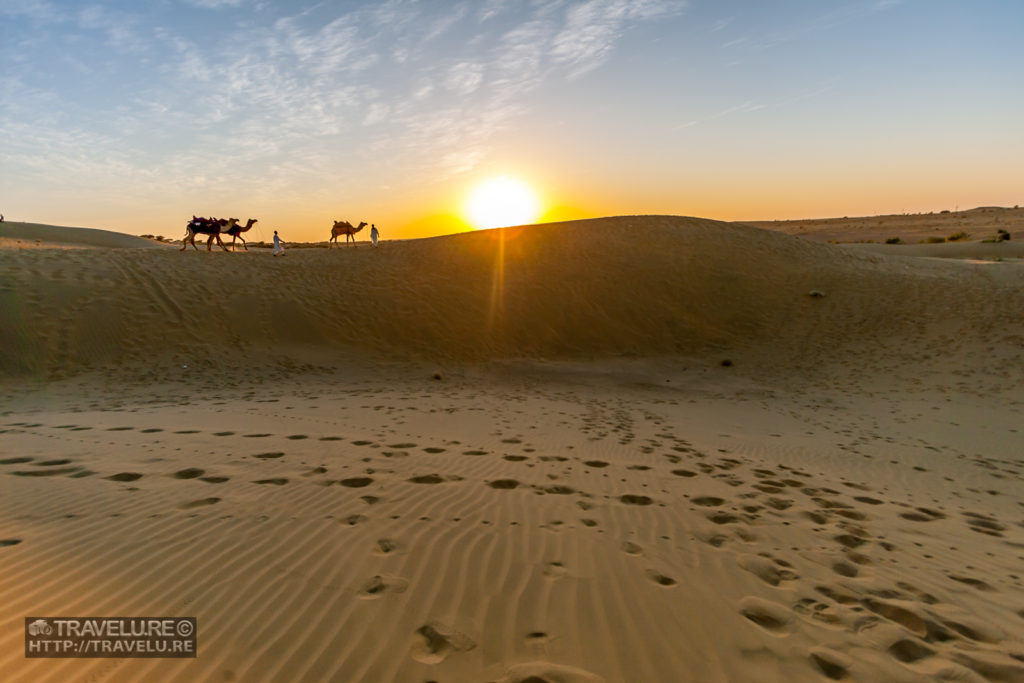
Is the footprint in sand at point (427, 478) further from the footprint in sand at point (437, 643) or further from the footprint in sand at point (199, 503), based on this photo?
the footprint in sand at point (437, 643)

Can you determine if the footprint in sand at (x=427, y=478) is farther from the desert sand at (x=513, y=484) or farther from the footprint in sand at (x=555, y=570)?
the footprint in sand at (x=555, y=570)

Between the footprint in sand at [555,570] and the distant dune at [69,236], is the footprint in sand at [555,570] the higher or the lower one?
the lower one

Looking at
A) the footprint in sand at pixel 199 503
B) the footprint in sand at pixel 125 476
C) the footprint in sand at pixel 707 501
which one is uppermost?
the footprint in sand at pixel 125 476

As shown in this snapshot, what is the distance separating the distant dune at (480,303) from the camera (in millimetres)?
14148

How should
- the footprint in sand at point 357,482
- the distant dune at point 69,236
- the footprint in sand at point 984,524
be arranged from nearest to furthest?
the footprint in sand at point 984,524, the footprint in sand at point 357,482, the distant dune at point 69,236

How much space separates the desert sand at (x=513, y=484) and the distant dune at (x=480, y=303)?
0.47ft

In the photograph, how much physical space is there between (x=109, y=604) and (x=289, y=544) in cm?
108

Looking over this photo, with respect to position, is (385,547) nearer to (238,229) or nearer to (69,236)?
(238,229)

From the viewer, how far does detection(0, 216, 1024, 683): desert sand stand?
9.26 ft

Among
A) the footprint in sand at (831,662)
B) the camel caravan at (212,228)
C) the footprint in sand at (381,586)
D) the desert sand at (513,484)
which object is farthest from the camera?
the camel caravan at (212,228)

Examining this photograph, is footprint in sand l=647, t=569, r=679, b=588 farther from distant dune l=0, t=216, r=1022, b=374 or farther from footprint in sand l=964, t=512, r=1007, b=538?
distant dune l=0, t=216, r=1022, b=374

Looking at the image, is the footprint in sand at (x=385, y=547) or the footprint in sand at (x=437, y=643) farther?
the footprint in sand at (x=385, y=547)

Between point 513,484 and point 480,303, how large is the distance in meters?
13.2

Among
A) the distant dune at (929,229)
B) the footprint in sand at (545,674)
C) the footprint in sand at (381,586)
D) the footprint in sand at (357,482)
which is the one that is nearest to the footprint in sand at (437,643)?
the footprint in sand at (545,674)
